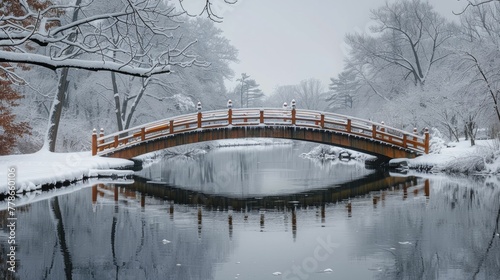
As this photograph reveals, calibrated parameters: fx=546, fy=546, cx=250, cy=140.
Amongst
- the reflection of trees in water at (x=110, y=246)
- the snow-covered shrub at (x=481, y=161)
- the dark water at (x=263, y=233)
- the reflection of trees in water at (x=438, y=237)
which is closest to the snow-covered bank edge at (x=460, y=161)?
the snow-covered shrub at (x=481, y=161)

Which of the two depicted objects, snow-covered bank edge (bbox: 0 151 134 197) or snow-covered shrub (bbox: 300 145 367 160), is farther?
snow-covered shrub (bbox: 300 145 367 160)

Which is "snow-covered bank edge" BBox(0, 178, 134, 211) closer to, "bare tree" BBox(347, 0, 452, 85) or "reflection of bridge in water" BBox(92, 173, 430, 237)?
"reflection of bridge in water" BBox(92, 173, 430, 237)

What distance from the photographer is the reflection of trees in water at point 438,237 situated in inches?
314

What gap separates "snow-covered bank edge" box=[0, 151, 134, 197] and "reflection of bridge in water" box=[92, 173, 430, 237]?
4.72ft

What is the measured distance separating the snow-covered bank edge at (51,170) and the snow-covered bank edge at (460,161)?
44.2 feet

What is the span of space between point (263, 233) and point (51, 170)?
11.2 m

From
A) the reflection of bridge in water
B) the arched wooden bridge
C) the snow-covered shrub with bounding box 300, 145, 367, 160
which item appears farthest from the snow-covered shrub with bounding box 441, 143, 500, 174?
the snow-covered shrub with bounding box 300, 145, 367, 160

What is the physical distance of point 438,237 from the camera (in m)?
10.3

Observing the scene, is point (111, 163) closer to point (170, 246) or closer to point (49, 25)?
point (49, 25)

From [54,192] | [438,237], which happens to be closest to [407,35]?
[54,192]

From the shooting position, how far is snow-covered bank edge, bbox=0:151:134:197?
Result: 16516 millimetres

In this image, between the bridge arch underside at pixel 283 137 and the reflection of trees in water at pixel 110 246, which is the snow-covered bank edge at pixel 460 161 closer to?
the bridge arch underside at pixel 283 137

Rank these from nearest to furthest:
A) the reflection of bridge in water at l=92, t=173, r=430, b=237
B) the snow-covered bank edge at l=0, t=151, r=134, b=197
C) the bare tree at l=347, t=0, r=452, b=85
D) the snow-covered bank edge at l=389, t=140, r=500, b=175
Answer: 1. the reflection of bridge in water at l=92, t=173, r=430, b=237
2. the snow-covered bank edge at l=0, t=151, r=134, b=197
3. the snow-covered bank edge at l=389, t=140, r=500, b=175
4. the bare tree at l=347, t=0, r=452, b=85

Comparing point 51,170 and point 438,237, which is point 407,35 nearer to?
point 51,170
